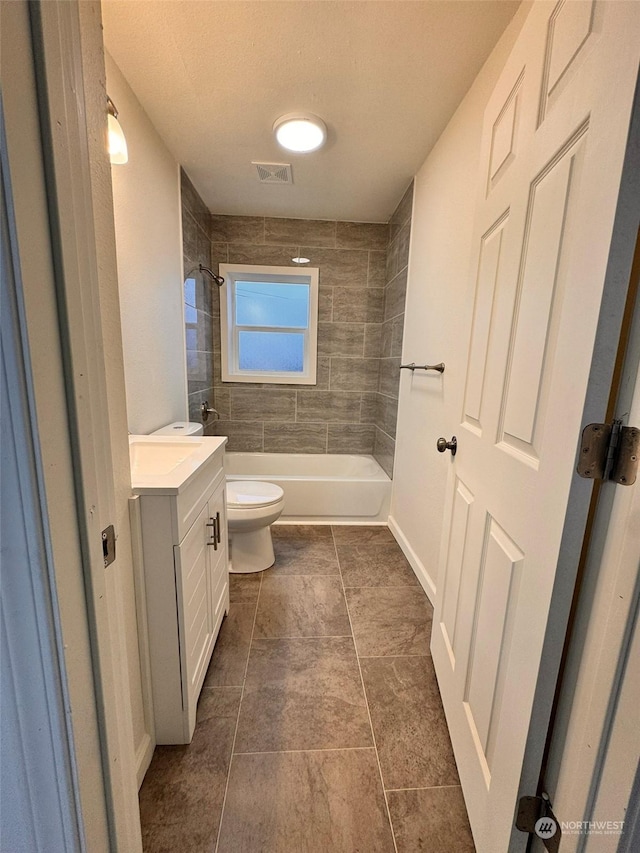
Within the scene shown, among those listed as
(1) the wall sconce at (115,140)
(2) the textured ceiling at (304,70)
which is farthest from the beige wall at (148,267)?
(1) the wall sconce at (115,140)

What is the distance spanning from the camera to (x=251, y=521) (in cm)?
189

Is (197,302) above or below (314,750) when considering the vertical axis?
above

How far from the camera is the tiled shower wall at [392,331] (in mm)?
2543

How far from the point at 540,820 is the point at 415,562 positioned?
1391 millimetres

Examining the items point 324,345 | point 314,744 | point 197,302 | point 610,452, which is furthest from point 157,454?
point 324,345

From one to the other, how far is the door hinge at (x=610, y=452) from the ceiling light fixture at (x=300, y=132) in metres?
2.01

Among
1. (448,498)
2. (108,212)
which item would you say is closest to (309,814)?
(448,498)

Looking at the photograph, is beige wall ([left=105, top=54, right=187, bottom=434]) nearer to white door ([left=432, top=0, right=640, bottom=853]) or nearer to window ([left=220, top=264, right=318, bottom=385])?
window ([left=220, top=264, right=318, bottom=385])

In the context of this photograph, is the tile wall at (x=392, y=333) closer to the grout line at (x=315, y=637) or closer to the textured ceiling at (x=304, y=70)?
the textured ceiling at (x=304, y=70)

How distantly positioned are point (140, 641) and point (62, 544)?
32.3 inches

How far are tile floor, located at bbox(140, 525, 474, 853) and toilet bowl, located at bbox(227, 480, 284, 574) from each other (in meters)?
0.22

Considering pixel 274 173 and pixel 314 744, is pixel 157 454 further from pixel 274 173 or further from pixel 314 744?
pixel 274 173

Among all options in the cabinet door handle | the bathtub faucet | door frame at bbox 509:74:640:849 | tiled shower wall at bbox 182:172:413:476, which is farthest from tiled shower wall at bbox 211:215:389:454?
door frame at bbox 509:74:640:849

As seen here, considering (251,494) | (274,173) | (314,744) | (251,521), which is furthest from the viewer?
(274,173)
